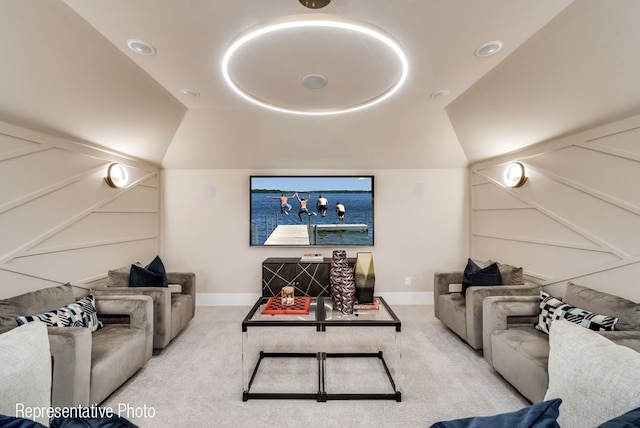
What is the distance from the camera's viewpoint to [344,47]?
213 centimetres

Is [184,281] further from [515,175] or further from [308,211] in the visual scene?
[515,175]

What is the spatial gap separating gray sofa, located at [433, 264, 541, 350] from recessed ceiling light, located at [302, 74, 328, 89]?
98.7 inches

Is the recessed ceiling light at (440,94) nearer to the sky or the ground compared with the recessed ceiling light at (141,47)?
nearer to the sky

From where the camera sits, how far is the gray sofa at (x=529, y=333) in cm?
193

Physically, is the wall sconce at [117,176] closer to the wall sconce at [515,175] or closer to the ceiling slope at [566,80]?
the ceiling slope at [566,80]

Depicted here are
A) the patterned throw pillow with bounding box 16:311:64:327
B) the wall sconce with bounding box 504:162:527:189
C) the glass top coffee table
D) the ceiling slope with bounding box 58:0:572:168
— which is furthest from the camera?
the wall sconce with bounding box 504:162:527:189

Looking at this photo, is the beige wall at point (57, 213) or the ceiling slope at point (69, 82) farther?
the beige wall at point (57, 213)

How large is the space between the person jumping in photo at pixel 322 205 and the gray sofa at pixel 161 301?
7.23 feet

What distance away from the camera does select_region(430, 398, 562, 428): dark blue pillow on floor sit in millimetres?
788

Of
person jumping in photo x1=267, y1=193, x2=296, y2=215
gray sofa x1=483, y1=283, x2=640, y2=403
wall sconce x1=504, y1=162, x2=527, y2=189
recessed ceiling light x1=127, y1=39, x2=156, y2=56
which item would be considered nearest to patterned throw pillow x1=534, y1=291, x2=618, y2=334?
gray sofa x1=483, y1=283, x2=640, y2=403

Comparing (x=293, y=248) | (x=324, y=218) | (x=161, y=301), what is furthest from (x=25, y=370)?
(x=324, y=218)

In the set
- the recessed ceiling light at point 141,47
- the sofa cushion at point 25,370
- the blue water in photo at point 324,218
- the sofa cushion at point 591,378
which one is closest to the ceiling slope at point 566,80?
the sofa cushion at point 591,378

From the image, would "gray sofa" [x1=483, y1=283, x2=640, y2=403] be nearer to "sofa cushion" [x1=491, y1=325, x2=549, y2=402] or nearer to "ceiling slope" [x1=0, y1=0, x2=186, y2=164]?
"sofa cushion" [x1=491, y1=325, x2=549, y2=402]

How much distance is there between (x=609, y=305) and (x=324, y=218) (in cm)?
328
